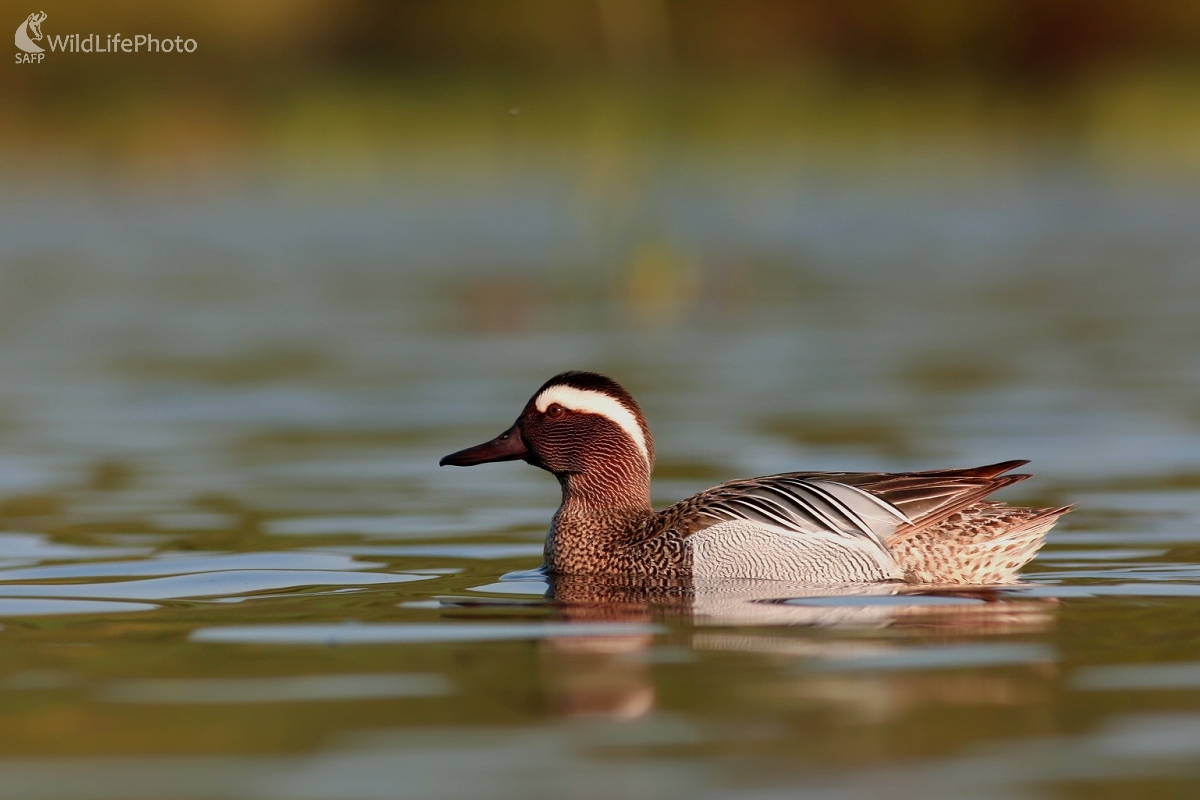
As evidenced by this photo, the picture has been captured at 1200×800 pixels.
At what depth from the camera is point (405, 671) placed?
6.34 metres


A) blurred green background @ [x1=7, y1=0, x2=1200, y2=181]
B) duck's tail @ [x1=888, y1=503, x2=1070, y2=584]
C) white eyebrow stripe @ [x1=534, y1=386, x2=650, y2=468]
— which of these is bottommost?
duck's tail @ [x1=888, y1=503, x2=1070, y2=584]

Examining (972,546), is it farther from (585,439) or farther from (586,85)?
(586,85)

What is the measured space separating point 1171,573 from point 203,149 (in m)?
22.6

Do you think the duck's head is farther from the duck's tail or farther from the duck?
the duck's tail

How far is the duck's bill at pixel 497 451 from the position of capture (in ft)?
29.8

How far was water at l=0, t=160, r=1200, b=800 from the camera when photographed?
537 cm

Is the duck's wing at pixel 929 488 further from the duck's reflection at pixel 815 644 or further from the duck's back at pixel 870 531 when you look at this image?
the duck's reflection at pixel 815 644

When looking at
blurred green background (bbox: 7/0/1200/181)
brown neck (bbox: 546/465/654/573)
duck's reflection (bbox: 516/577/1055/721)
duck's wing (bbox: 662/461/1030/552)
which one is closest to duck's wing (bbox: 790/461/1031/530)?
duck's wing (bbox: 662/461/1030/552)

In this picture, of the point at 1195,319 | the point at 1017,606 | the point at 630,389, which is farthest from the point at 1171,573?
the point at 1195,319

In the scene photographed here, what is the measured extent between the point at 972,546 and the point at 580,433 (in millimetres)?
1787

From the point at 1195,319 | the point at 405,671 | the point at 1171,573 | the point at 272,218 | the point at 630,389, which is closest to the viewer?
the point at 405,671

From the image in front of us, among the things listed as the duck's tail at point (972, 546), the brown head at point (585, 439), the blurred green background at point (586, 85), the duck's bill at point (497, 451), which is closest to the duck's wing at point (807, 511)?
the duck's tail at point (972, 546)

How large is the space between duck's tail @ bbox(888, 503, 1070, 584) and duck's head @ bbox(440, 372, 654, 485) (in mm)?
1300

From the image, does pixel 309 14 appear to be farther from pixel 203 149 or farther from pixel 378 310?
pixel 378 310
